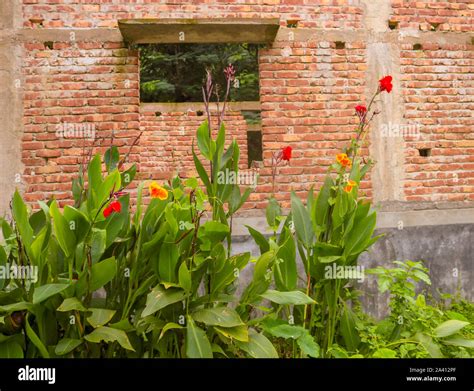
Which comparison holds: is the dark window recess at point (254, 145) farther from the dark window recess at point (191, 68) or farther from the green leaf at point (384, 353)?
the green leaf at point (384, 353)

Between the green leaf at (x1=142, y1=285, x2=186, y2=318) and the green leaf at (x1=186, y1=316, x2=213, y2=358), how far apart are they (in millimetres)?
145

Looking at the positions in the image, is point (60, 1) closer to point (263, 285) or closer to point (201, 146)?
point (201, 146)

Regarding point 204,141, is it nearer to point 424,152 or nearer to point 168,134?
point 424,152

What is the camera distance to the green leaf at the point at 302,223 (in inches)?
111

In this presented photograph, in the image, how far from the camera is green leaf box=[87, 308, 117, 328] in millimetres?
2152

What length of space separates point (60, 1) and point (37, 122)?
1.18 m

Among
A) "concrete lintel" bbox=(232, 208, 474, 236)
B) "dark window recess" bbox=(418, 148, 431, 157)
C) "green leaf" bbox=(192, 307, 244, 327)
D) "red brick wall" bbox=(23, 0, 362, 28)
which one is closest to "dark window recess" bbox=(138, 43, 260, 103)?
"red brick wall" bbox=(23, 0, 362, 28)

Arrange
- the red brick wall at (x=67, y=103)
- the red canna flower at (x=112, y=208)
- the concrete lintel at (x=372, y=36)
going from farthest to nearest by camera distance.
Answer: the concrete lintel at (x=372, y=36) → the red brick wall at (x=67, y=103) → the red canna flower at (x=112, y=208)

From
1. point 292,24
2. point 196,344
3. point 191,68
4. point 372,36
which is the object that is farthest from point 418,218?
point 191,68

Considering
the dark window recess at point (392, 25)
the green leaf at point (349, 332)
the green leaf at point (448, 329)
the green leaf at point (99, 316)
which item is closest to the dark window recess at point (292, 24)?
the dark window recess at point (392, 25)

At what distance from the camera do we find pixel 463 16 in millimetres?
5188

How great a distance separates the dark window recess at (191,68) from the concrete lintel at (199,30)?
7315 millimetres

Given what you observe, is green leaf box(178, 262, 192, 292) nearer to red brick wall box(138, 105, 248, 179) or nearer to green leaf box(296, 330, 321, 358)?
green leaf box(296, 330, 321, 358)
